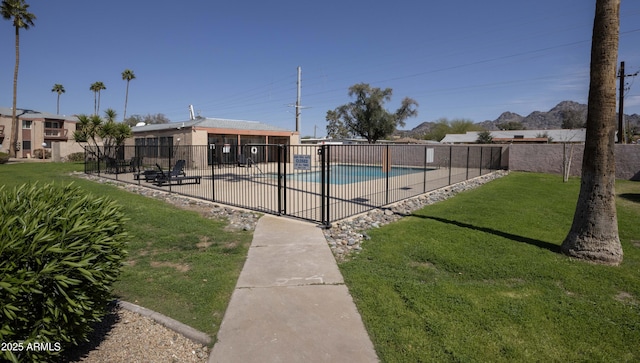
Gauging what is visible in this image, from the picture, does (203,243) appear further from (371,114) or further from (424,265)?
(371,114)

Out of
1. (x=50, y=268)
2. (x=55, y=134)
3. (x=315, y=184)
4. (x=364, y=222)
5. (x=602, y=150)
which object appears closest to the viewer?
(x=50, y=268)

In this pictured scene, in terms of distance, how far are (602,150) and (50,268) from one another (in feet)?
23.2

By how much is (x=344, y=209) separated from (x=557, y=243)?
15.9 ft

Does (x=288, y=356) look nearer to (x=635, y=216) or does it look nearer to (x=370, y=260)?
(x=370, y=260)

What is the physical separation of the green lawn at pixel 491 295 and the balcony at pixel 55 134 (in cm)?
5520

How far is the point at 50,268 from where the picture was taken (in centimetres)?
229

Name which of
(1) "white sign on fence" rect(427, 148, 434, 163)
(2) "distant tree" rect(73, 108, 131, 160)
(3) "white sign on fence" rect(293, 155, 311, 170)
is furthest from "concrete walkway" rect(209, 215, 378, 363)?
(2) "distant tree" rect(73, 108, 131, 160)

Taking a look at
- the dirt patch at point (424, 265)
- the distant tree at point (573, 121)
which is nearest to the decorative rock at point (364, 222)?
the dirt patch at point (424, 265)

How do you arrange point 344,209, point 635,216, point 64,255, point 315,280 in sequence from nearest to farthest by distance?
point 64,255 → point 315,280 → point 635,216 → point 344,209

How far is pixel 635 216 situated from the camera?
8.85 metres

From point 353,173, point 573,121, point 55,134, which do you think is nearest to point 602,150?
point 353,173

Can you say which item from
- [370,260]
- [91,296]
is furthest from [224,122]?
[91,296]

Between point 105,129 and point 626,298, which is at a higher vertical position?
point 105,129

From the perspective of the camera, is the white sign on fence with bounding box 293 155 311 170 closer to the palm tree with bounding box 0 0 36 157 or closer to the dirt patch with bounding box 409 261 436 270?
the dirt patch with bounding box 409 261 436 270
